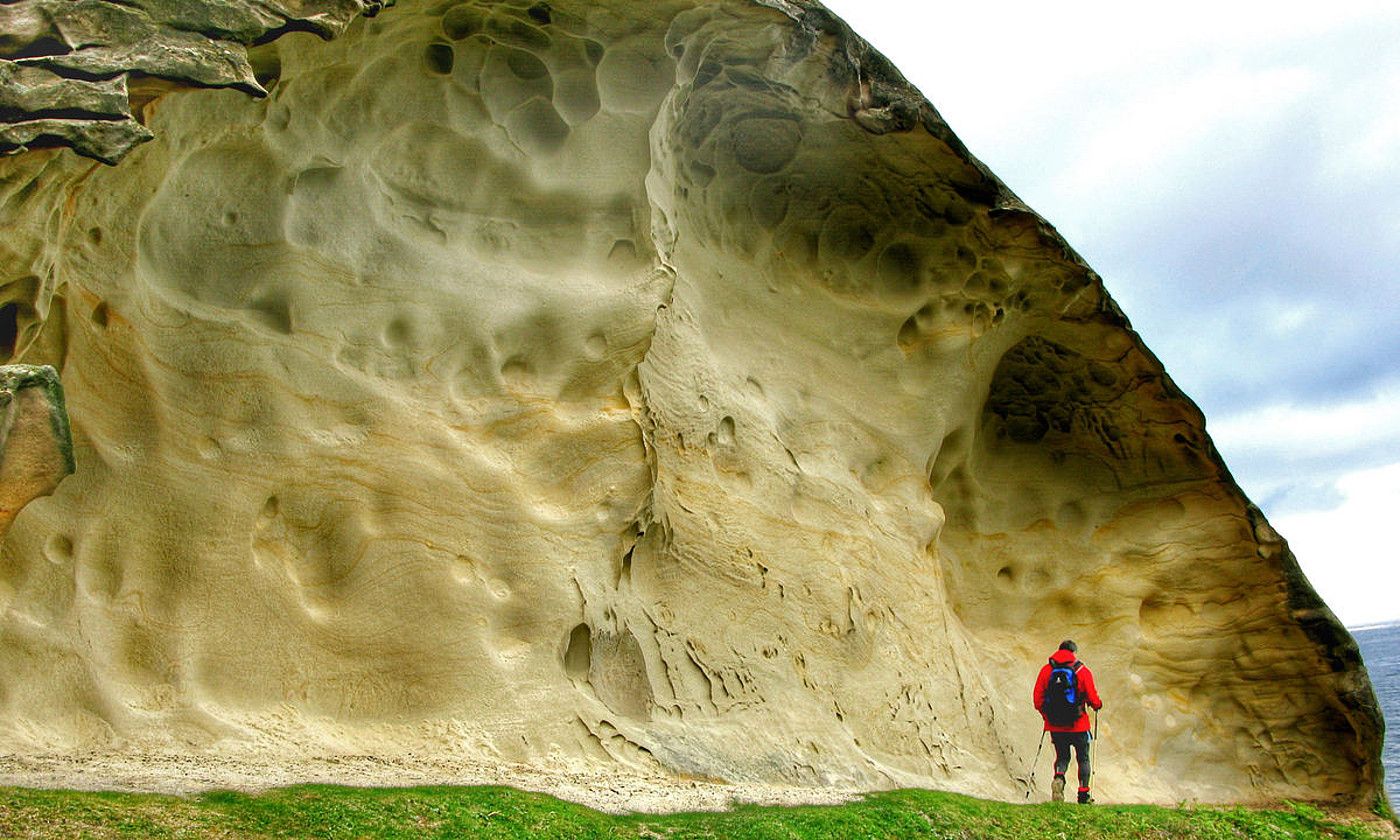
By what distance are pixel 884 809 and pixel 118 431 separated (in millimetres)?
5298

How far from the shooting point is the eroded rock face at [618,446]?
805 cm

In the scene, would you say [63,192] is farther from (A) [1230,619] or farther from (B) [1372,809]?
(B) [1372,809]

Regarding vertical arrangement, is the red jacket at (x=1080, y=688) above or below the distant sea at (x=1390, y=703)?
below

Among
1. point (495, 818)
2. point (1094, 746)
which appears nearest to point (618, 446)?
point (495, 818)

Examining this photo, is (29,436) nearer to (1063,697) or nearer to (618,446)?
(618,446)

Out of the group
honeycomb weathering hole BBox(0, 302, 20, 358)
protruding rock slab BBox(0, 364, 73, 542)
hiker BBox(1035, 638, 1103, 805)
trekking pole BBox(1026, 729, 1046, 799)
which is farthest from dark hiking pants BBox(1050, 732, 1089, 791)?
honeycomb weathering hole BBox(0, 302, 20, 358)

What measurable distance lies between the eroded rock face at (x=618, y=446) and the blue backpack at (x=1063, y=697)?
2.35 feet

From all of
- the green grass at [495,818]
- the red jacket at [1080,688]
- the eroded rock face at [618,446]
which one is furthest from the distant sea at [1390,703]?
the green grass at [495,818]

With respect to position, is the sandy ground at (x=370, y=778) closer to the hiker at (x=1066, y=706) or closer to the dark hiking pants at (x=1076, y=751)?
the hiker at (x=1066, y=706)

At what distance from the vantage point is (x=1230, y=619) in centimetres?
1251

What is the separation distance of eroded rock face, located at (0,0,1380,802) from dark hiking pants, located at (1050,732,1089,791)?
59 cm

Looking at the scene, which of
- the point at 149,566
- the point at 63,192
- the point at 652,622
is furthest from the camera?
the point at 652,622

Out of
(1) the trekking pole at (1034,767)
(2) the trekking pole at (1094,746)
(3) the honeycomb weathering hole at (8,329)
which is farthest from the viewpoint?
(2) the trekking pole at (1094,746)

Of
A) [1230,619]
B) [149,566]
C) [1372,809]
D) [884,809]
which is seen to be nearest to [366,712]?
[149,566]
